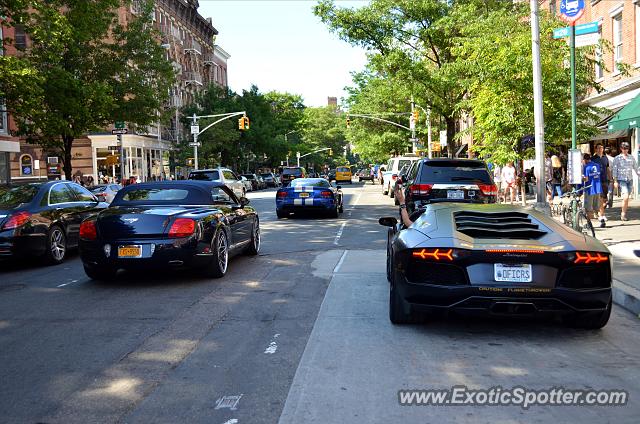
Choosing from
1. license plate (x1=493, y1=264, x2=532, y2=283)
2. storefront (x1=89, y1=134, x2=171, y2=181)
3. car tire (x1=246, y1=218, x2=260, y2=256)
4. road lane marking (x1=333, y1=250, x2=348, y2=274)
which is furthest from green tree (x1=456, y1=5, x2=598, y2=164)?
storefront (x1=89, y1=134, x2=171, y2=181)

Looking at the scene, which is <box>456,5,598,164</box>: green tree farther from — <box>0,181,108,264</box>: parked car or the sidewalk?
<box>0,181,108,264</box>: parked car

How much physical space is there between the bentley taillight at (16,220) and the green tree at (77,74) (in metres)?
8.67

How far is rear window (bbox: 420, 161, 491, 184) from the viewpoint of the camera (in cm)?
1438

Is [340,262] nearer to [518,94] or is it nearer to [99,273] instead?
[99,273]

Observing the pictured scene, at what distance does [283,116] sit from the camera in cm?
10481

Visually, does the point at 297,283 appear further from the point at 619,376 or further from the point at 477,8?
the point at 477,8

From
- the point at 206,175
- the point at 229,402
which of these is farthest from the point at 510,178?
the point at 229,402

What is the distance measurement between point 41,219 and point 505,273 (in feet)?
27.8

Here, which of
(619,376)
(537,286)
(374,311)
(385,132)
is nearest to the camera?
(619,376)

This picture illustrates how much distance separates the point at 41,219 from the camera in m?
11.3

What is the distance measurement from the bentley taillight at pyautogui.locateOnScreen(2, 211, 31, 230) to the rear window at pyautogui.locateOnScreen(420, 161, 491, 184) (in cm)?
787

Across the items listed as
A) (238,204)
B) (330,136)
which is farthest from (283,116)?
(238,204)

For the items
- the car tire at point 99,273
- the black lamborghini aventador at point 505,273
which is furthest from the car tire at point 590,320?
the car tire at point 99,273

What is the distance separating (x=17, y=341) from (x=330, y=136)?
140m
